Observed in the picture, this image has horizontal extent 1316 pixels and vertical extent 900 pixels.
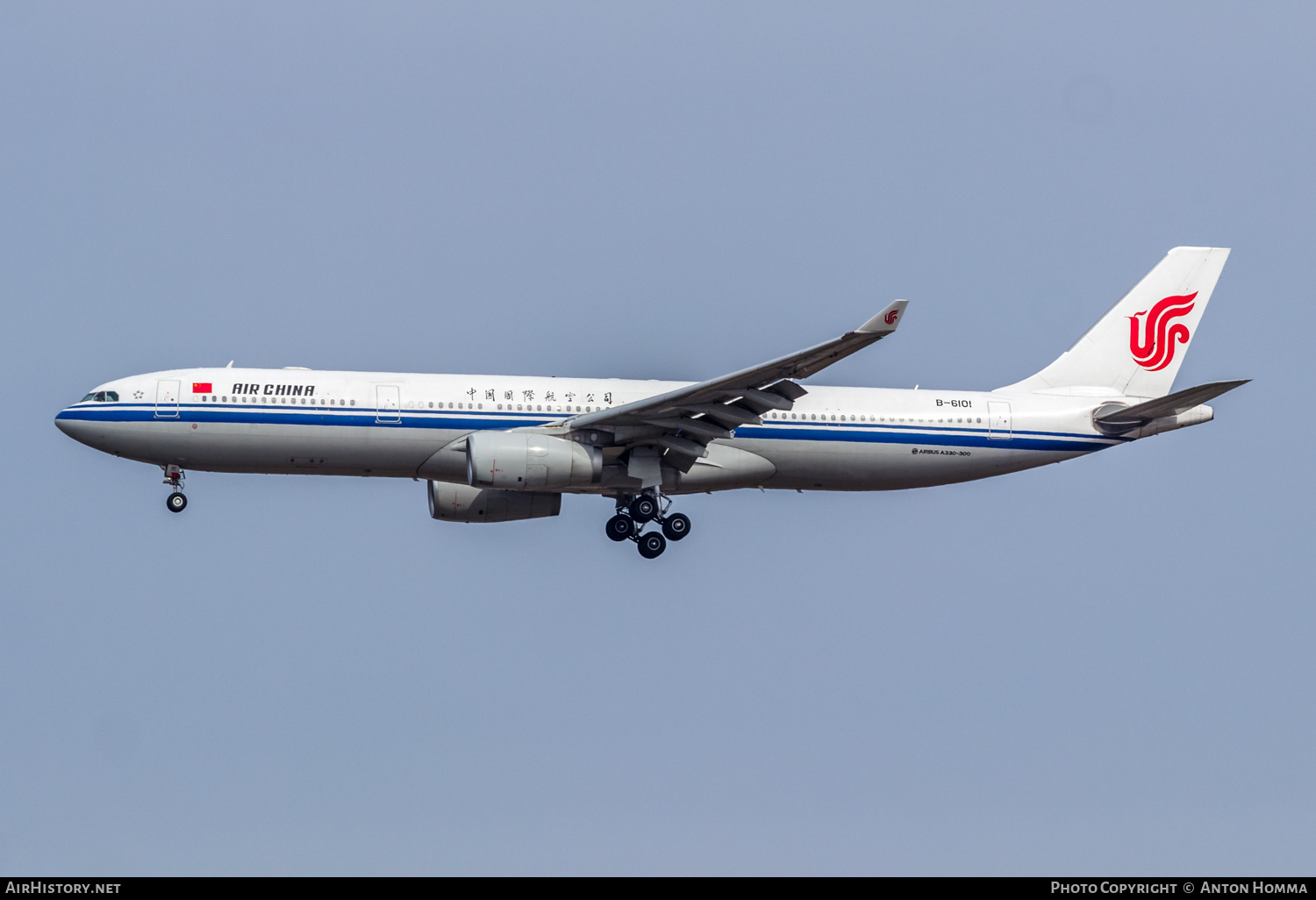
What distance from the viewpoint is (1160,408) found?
1646 inches

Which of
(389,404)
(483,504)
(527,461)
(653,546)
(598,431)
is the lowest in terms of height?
(653,546)

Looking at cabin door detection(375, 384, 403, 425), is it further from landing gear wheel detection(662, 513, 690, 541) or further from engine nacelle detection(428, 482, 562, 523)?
landing gear wheel detection(662, 513, 690, 541)

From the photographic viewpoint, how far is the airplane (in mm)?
38688

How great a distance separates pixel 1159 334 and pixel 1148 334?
0.30 meters

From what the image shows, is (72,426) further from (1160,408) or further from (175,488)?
(1160,408)

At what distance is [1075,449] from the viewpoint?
142 ft

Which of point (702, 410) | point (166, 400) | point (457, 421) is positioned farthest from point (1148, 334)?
point (166, 400)

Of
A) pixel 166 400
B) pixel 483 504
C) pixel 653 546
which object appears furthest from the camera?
pixel 483 504

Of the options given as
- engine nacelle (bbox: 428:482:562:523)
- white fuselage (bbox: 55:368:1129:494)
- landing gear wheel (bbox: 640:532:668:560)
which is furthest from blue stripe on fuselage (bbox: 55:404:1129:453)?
landing gear wheel (bbox: 640:532:668:560)

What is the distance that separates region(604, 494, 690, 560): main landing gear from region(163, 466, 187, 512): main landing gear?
34.8 feet

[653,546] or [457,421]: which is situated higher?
[457,421]

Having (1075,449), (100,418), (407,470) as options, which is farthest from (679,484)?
(100,418)

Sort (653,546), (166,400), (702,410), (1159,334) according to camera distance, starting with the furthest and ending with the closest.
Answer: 1. (1159,334)
2. (653,546)
3. (166,400)
4. (702,410)

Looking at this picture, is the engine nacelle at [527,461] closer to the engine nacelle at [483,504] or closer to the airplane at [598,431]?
the airplane at [598,431]
